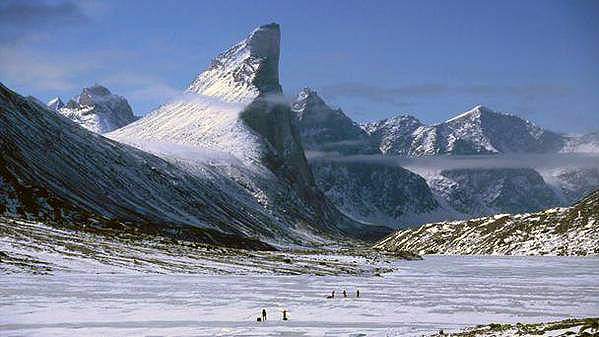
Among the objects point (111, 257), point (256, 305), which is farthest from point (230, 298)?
point (111, 257)

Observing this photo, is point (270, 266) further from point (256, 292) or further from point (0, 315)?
point (0, 315)

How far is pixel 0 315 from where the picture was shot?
161ft

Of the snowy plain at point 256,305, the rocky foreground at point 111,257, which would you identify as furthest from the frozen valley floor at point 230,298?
the rocky foreground at point 111,257

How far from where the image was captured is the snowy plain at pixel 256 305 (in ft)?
154

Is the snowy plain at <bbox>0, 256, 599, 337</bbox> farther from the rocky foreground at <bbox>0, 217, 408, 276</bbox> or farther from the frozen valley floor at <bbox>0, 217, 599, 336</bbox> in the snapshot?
the rocky foreground at <bbox>0, 217, 408, 276</bbox>

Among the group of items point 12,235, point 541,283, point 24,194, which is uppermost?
point 24,194

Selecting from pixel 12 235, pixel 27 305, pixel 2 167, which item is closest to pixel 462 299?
pixel 27 305

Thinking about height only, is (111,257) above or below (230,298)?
above

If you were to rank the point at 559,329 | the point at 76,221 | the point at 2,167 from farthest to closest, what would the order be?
the point at 2,167 → the point at 76,221 → the point at 559,329

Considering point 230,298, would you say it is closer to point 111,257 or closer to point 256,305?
point 256,305

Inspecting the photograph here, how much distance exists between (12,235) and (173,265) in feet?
86.0

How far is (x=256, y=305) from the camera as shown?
62.4m

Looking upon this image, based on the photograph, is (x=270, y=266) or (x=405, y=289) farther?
(x=270, y=266)

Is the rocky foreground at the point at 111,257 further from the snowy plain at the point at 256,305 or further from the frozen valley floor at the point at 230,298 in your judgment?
the snowy plain at the point at 256,305
